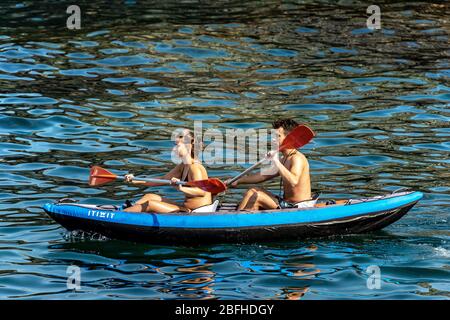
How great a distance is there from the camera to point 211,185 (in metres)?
11.7

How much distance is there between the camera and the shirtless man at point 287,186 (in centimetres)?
1182

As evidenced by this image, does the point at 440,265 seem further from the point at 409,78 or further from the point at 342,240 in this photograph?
the point at 409,78

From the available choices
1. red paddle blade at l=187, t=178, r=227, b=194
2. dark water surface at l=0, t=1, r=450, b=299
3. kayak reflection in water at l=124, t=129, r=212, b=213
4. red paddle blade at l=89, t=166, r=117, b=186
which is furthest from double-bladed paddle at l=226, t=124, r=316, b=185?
red paddle blade at l=89, t=166, r=117, b=186

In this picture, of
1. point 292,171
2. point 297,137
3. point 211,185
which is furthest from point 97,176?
point 297,137

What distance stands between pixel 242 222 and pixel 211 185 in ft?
1.91

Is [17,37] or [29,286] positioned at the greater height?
[17,37]

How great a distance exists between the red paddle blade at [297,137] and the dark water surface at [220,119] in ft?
3.87

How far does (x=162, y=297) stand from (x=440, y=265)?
9.95ft

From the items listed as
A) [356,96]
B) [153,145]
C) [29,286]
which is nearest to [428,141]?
[356,96]

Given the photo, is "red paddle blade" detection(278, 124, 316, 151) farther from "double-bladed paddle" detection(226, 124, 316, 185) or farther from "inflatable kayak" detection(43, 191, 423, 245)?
"inflatable kayak" detection(43, 191, 423, 245)

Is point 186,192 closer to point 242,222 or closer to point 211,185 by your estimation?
point 211,185
